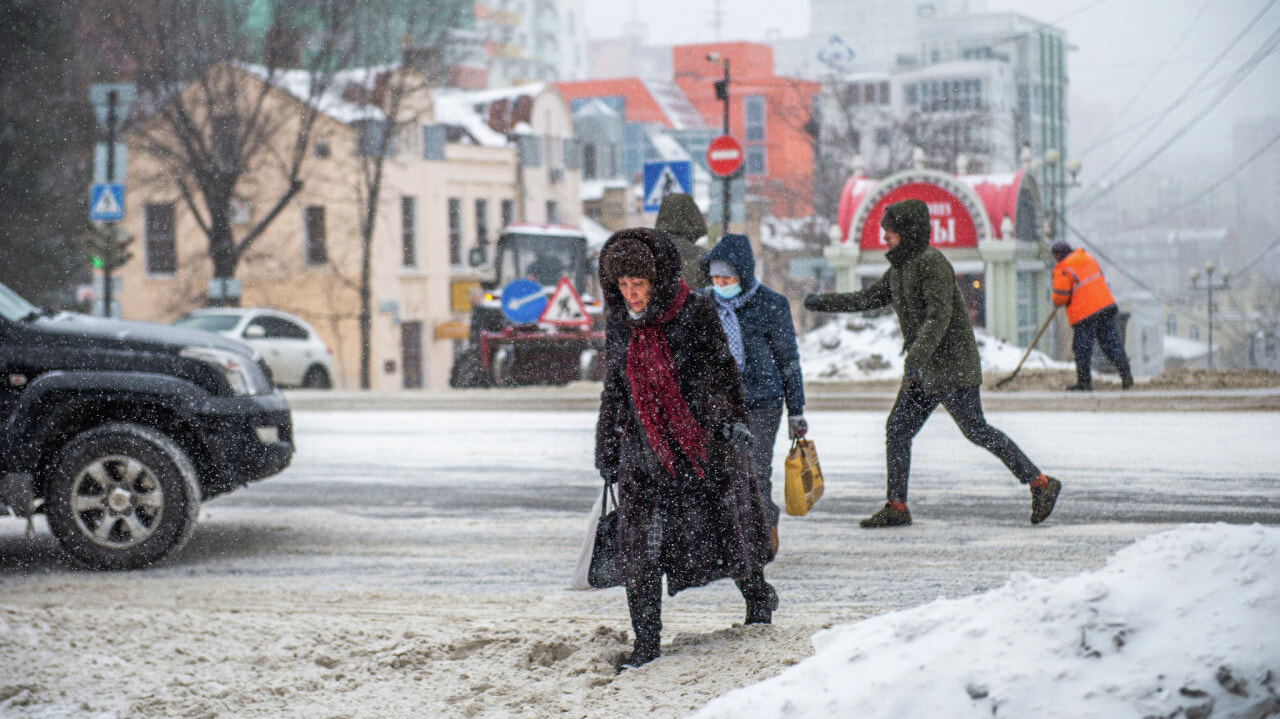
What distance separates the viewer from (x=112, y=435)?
7.78 meters

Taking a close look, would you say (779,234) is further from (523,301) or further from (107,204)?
(523,301)

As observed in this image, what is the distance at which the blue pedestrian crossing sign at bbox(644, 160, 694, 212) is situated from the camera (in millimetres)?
19812

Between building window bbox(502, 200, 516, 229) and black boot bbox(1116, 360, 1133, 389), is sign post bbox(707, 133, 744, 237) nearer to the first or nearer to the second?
black boot bbox(1116, 360, 1133, 389)

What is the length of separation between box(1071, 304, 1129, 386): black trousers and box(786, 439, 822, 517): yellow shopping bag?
9.78 m

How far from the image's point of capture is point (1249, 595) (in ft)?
12.4

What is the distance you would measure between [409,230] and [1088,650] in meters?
40.9

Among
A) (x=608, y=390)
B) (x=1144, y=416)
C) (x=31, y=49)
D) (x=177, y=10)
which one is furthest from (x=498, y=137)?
(x=608, y=390)

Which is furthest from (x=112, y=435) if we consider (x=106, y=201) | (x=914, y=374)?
(x=106, y=201)

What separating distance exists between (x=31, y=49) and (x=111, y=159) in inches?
145

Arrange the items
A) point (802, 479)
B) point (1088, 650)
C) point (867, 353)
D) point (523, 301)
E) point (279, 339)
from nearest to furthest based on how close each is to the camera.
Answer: point (1088, 650)
point (802, 479)
point (523, 301)
point (867, 353)
point (279, 339)

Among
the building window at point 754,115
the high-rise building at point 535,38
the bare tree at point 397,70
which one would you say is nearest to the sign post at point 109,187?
the bare tree at point 397,70

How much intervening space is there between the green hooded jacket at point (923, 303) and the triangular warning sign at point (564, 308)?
43.2ft

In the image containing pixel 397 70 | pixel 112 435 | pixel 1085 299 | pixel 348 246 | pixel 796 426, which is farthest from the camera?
pixel 348 246

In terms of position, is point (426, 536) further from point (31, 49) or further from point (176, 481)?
point (31, 49)
